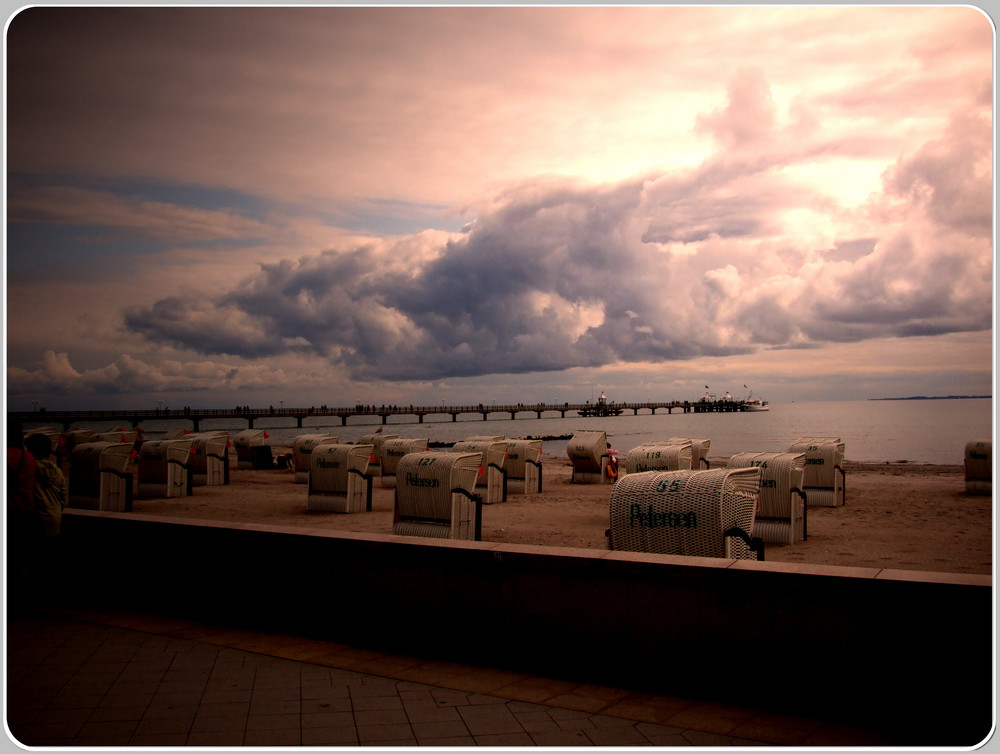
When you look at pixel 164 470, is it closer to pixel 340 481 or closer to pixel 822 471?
pixel 340 481

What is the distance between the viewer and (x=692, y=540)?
21.3 ft

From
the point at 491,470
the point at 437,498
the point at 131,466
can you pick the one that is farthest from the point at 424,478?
the point at 131,466

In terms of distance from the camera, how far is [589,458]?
23.9 m

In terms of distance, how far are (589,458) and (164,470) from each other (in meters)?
12.1

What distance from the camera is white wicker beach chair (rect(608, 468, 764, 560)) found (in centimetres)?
644

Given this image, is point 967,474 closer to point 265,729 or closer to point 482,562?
point 482,562

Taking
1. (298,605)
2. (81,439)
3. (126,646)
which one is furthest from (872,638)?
(81,439)

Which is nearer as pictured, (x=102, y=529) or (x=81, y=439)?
(x=102, y=529)

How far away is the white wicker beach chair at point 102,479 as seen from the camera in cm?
1446

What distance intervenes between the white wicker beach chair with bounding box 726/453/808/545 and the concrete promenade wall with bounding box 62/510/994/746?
301 inches

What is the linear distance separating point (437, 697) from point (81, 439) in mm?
26717

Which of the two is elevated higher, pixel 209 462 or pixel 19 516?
pixel 19 516

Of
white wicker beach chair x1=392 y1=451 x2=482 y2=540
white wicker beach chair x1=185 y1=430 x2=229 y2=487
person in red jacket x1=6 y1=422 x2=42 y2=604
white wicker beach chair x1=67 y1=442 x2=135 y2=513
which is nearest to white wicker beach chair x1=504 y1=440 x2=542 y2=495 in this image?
white wicker beach chair x1=185 y1=430 x2=229 y2=487

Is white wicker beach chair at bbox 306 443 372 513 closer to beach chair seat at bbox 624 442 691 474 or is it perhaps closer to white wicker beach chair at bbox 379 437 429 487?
white wicker beach chair at bbox 379 437 429 487
